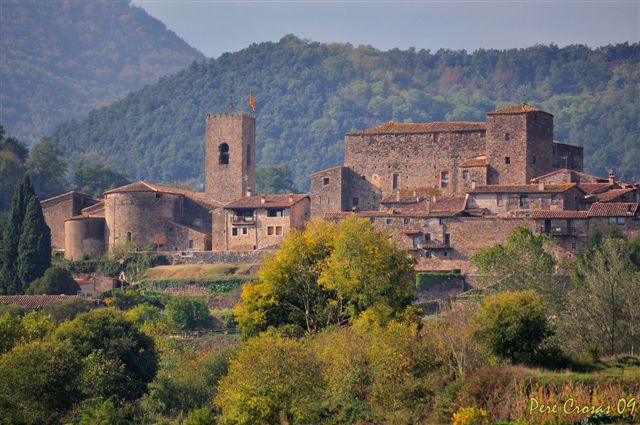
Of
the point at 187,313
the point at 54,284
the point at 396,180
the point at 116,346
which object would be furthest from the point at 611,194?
the point at 116,346

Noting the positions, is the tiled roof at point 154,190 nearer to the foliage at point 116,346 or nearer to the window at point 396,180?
the window at point 396,180

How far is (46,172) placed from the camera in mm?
111625

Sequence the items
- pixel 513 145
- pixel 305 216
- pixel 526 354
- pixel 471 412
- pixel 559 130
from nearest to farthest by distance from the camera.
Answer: pixel 471 412
pixel 526 354
pixel 513 145
pixel 305 216
pixel 559 130

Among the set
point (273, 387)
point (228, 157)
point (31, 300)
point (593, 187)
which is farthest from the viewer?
point (228, 157)

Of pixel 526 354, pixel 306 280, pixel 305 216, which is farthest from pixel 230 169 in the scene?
pixel 526 354

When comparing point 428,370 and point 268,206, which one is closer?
point 428,370

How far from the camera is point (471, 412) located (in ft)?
133

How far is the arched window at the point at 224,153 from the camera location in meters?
91.4

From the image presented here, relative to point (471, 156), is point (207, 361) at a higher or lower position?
lower

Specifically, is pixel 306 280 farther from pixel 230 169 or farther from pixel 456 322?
pixel 230 169

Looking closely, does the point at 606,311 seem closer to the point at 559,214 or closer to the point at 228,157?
the point at 559,214

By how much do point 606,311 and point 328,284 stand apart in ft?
32.1

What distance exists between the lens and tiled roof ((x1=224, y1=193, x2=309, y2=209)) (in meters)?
81.3

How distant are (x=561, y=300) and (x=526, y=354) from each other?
1113cm
